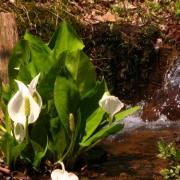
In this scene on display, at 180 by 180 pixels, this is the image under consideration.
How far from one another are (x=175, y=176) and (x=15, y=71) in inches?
40.3

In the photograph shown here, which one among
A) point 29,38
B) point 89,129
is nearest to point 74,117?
point 89,129

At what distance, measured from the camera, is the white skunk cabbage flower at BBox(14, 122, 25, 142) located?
6.89ft

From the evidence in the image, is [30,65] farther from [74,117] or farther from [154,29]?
[154,29]

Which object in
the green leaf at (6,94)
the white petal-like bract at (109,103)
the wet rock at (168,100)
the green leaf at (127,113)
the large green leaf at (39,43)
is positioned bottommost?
the wet rock at (168,100)

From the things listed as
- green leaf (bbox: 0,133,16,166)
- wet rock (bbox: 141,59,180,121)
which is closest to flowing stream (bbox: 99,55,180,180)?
wet rock (bbox: 141,59,180,121)

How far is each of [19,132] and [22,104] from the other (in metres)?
0.21

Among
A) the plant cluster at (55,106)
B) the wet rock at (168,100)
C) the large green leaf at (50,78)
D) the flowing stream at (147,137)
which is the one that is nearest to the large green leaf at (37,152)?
the plant cluster at (55,106)

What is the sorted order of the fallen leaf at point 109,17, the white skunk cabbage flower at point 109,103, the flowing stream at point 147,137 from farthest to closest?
1. the fallen leaf at point 109,17
2. the flowing stream at point 147,137
3. the white skunk cabbage flower at point 109,103

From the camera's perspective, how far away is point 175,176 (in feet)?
6.57

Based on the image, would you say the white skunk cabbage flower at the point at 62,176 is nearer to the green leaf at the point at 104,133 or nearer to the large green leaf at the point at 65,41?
the green leaf at the point at 104,133

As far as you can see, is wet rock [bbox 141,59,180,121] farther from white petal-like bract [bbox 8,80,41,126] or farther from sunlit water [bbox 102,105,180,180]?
white petal-like bract [bbox 8,80,41,126]

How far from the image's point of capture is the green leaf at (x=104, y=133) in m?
2.02

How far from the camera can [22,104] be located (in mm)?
1959

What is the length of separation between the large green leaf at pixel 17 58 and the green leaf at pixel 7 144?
341mm
